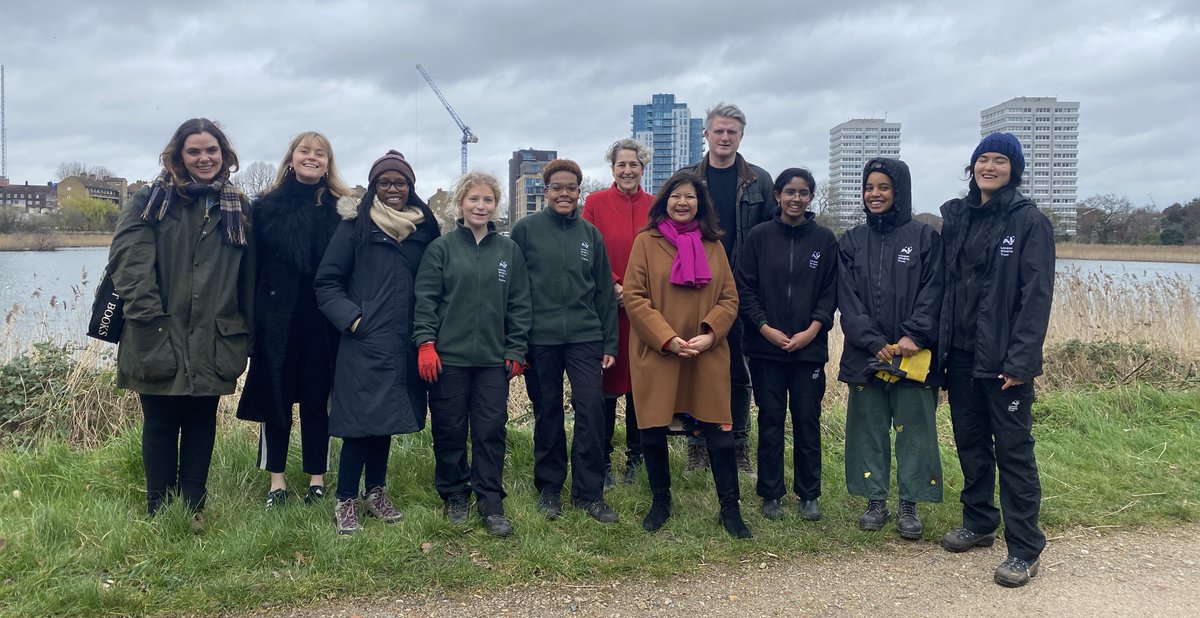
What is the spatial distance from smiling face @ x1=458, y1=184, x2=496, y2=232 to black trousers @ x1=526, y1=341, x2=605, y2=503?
0.78 metres

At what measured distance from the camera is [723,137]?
4832mm

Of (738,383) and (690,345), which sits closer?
(690,345)

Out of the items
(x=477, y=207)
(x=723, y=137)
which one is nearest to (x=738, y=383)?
(x=723, y=137)

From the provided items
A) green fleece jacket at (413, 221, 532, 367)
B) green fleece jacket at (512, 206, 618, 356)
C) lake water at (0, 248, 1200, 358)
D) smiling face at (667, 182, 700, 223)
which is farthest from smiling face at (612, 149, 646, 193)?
lake water at (0, 248, 1200, 358)

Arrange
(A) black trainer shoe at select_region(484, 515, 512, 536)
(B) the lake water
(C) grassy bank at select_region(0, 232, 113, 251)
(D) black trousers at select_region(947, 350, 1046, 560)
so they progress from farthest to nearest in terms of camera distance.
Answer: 1. (C) grassy bank at select_region(0, 232, 113, 251)
2. (B) the lake water
3. (A) black trainer shoe at select_region(484, 515, 512, 536)
4. (D) black trousers at select_region(947, 350, 1046, 560)

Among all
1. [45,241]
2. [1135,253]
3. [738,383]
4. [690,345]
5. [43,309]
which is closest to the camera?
[690,345]

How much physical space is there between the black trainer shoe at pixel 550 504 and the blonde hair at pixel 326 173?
2.07 m

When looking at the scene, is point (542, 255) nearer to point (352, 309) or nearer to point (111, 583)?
point (352, 309)

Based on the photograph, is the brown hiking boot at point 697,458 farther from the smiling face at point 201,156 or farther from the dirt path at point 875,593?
the smiling face at point 201,156

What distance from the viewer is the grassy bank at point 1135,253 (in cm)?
3181

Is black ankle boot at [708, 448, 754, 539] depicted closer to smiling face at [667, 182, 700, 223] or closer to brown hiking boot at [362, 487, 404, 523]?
smiling face at [667, 182, 700, 223]

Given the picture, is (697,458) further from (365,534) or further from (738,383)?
(365,534)

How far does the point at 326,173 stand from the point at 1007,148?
11.9ft

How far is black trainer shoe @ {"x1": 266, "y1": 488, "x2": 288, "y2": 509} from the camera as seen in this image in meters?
4.13
